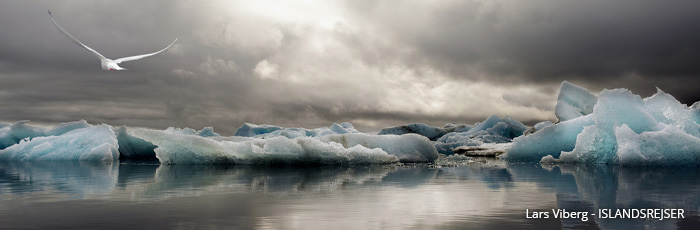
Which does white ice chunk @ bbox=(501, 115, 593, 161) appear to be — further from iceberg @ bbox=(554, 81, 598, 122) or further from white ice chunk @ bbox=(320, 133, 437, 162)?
white ice chunk @ bbox=(320, 133, 437, 162)

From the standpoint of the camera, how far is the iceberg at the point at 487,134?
26906 mm

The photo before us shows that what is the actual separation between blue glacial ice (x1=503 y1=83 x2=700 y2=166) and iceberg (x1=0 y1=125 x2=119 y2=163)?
1230 cm

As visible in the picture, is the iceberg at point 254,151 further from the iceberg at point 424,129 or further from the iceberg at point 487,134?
the iceberg at point 424,129

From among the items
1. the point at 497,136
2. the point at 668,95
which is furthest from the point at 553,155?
the point at 497,136

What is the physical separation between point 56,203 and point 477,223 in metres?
3.75

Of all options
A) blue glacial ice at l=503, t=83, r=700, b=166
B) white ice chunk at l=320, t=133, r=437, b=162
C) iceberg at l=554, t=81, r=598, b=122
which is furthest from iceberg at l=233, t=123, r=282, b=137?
blue glacial ice at l=503, t=83, r=700, b=166

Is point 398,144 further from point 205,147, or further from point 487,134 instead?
point 487,134

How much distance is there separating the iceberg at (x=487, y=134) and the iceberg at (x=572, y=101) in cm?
768

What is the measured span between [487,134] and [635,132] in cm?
1348

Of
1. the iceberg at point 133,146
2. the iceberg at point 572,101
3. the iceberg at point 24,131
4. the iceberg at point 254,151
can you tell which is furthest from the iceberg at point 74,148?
the iceberg at point 572,101

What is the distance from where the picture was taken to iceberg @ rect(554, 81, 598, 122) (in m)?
18.0

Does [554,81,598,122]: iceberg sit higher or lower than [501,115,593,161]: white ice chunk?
higher

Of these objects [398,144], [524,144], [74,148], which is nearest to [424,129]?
[524,144]

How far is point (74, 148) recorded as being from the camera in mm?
17266
